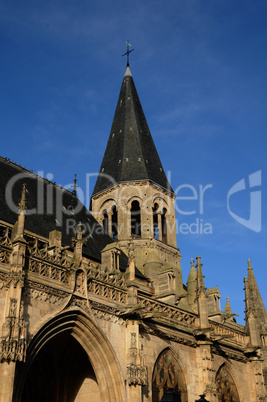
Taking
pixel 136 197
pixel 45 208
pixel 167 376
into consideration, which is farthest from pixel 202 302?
pixel 136 197

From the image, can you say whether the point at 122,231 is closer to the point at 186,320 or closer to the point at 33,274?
the point at 186,320

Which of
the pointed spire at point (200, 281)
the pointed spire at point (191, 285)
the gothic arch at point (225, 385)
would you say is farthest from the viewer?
the pointed spire at point (191, 285)

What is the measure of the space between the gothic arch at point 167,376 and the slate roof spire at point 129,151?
1968 cm

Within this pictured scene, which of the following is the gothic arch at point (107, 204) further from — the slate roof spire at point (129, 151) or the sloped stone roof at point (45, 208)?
the sloped stone roof at point (45, 208)

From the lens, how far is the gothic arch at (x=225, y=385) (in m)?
20.3

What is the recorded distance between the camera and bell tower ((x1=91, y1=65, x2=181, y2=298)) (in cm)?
3475

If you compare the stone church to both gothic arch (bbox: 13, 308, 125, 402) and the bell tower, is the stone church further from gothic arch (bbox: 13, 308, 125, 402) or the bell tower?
the bell tower

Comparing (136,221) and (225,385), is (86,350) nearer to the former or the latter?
(225,385)

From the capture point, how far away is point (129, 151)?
3912cm

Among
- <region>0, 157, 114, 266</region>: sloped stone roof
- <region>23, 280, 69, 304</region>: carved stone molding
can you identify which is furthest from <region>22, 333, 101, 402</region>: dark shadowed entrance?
<region>0, 157, 114, 266</region>: sloped stone roof

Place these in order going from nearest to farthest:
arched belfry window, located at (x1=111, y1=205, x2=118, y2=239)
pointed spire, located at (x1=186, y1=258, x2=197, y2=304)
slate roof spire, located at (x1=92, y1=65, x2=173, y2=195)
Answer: pointed spire, located at (x1=186, y1=258, x2=197, y2=304) < arched belfry window, located at (x1=111, y1=205, x2=118, y2=239) < slate roof spire, located at (x1=92, y1=65, x2=173, y2=195)

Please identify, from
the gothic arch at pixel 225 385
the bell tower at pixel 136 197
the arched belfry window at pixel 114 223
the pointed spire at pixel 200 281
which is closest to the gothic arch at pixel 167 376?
the gothic arch at pixel 225 385

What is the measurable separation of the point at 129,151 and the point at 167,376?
77.5 ft

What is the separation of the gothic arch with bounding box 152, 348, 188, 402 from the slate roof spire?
19.7 meters
